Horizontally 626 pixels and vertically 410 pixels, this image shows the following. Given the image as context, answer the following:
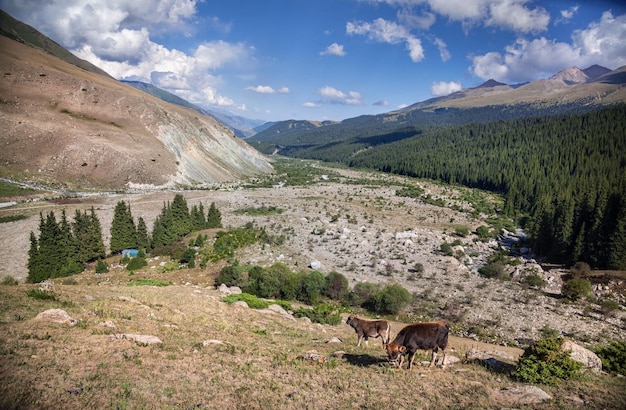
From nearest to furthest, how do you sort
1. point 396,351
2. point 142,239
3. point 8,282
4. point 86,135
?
point 396,351 → point 8,282 → point 142,239 → point 86,135

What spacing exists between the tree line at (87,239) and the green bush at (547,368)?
39.1 m

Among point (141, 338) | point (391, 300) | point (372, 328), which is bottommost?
point (391, 300)

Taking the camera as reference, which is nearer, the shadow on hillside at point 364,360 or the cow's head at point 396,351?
the cow's head at point 396,351

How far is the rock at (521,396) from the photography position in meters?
9.56

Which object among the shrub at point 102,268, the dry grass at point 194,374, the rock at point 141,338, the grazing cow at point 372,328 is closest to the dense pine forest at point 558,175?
the grazing cow at point 372,328

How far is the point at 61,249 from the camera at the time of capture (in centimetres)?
3609

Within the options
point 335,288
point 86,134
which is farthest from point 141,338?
point 86,134

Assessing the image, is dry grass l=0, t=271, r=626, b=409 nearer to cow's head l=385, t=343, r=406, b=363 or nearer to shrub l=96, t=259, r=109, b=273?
cow's head l=385, t=343, r=406, b=363

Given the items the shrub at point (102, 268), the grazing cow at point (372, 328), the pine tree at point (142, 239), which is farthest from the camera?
the pine tree at point (142, 239)

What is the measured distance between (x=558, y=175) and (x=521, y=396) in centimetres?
12594

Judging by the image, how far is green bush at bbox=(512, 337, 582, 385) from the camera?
11.2 meters

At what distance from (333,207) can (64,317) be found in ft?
226

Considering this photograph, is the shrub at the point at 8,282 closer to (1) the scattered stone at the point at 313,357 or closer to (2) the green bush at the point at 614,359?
(1) the scattered stone at the point at 313,357

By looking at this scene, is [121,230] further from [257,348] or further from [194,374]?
[194,374]
